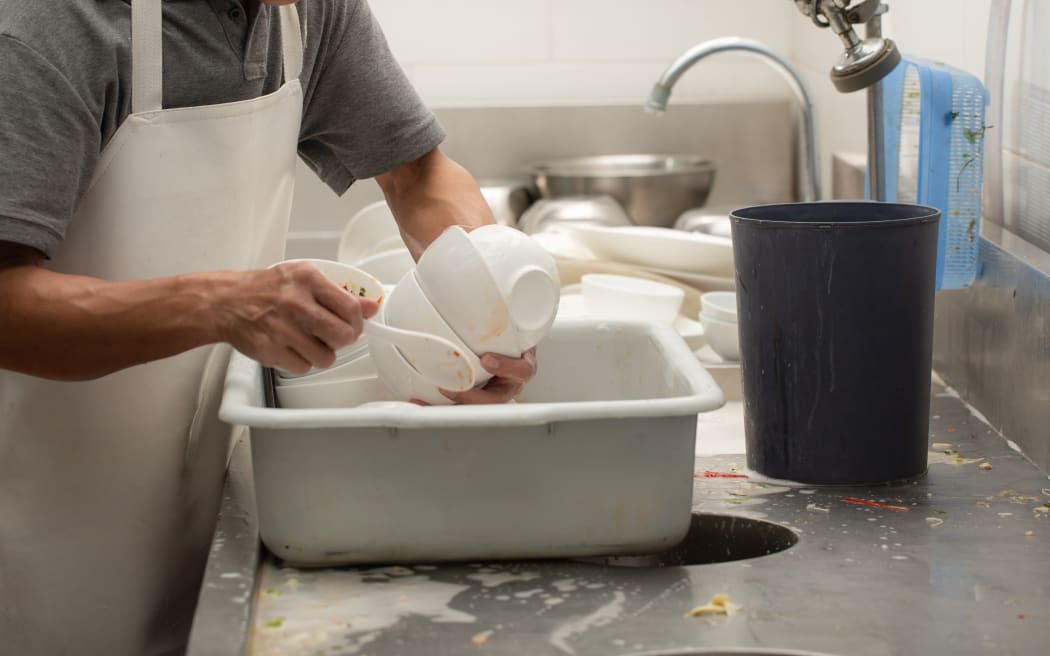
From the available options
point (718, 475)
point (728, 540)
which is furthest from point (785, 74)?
point (728, 540)

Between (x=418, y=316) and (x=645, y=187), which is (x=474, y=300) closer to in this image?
(x=418, y=316)

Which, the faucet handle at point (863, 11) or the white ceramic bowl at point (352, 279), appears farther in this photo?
the faucet handle at point (863, 11)

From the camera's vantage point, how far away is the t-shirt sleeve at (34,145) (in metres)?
0.97

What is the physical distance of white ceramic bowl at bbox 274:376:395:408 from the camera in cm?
110

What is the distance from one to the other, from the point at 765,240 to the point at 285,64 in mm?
520

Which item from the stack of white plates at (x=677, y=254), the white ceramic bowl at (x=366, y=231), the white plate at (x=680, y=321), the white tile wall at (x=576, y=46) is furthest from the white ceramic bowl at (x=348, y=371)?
the white tile wall at (x=576, y=46)

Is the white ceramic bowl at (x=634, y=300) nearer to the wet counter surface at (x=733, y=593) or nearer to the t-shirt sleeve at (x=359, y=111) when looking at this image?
the t-shirt sleeve at (x=359, y=111)

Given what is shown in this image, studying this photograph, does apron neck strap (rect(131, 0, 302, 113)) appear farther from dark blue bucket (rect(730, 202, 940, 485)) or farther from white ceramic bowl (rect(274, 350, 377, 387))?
dark blue bucket (rect(730, 202, 940, 485))

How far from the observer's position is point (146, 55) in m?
1.08

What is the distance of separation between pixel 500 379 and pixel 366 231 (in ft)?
A: 3.73

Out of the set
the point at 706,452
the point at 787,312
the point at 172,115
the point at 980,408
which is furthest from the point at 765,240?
the point at 172,115

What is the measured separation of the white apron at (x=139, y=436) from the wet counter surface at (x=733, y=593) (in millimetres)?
161

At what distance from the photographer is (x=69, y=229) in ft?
3.74

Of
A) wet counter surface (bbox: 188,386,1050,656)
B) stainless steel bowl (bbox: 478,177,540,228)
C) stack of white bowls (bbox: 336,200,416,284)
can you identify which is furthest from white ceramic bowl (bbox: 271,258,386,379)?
stainless steel bowl (bbox: 478,177,540,228)
